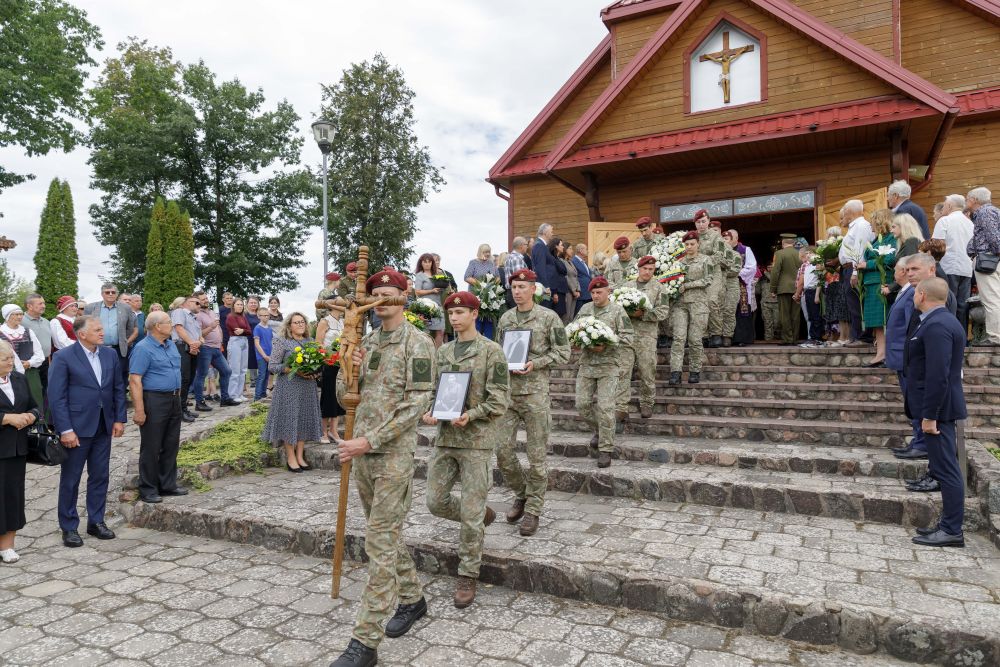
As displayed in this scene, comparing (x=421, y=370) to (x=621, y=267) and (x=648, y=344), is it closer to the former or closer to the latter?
(x=648, y=344)

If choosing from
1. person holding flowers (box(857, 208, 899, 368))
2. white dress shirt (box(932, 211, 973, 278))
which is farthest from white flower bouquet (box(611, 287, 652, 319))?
white dress shirt (box(932, 211, 973, 278))

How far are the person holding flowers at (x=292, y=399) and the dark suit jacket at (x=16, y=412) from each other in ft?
9.09

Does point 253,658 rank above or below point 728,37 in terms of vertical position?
below

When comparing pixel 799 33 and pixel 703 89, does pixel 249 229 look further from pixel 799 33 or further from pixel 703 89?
pixel 799 33

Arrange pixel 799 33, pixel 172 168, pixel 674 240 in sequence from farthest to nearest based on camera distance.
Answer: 1. pixel 172 168
2. pixel 799 33
3. pixel 674 240

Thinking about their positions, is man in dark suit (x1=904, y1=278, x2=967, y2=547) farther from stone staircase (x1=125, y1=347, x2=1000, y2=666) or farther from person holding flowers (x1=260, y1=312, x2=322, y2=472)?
person holding flowers (x1=260, y1=312, x2=322, y2=472)

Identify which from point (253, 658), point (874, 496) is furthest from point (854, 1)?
point (253, 658)

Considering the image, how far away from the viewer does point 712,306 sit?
9.64m

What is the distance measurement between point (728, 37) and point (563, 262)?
6.97m

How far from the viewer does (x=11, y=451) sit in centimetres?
545

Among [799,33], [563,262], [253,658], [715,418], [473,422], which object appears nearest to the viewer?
[253,658]

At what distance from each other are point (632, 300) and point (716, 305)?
Answer: 2304mm

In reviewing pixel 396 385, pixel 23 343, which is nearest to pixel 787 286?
pixel 396 385

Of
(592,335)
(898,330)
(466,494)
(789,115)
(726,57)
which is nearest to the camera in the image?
(466,494)
